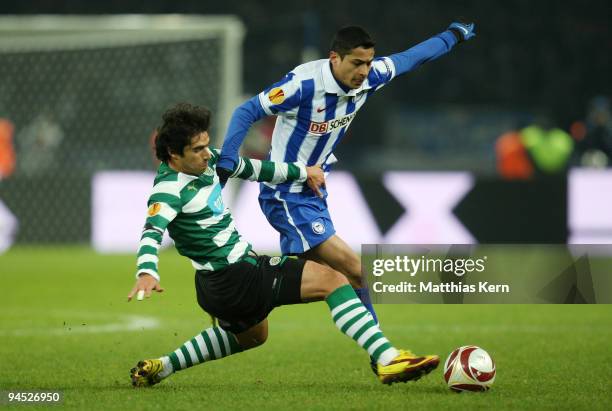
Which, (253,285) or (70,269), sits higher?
(70,269)

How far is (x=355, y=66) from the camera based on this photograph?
634 centimetres

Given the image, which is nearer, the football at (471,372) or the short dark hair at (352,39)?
the football at (471,372)

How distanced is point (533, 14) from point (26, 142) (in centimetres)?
1308

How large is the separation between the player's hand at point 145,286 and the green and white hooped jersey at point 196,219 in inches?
9.2

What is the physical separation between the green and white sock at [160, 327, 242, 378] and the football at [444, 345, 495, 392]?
117cm

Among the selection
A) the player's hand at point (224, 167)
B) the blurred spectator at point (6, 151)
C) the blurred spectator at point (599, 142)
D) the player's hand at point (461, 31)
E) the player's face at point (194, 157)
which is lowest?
the player's face at point (194, 157)

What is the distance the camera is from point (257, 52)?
80.7 ft

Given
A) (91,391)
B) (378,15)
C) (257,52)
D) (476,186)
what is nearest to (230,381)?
(91,391)

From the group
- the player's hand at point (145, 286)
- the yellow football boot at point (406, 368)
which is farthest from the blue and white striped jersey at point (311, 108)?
the player's hand at point (145, 286)

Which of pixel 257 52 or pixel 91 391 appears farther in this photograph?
pixel 257 52

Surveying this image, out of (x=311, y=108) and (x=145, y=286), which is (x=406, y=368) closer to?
(x=145, y=286)

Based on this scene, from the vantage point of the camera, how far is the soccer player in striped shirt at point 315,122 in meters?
6.36

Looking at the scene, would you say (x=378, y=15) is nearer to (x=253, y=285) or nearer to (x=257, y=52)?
(x=257, y=52)

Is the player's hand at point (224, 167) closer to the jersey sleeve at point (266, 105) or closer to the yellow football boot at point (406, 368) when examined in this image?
the jersey sleeve at point (266, 105)
